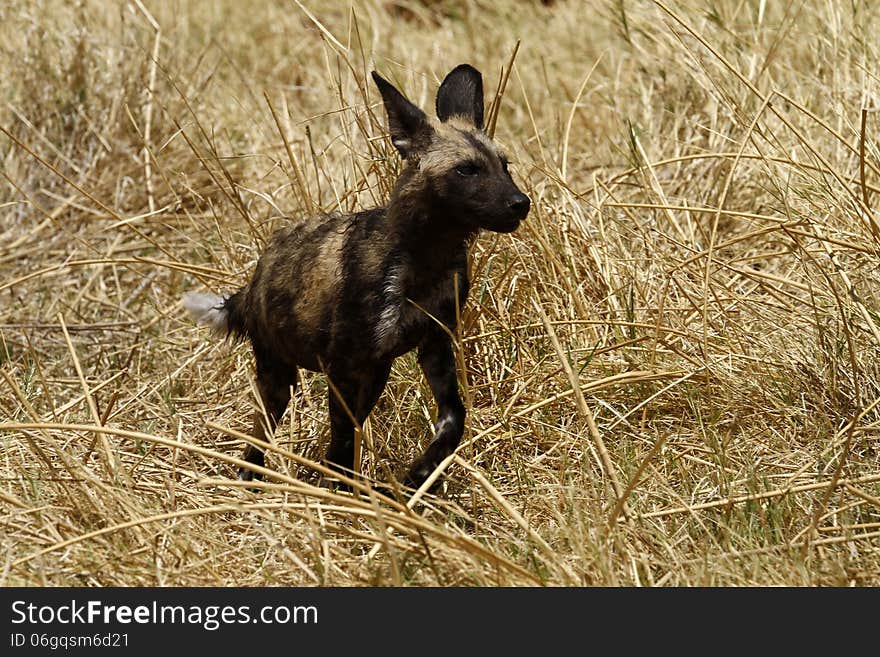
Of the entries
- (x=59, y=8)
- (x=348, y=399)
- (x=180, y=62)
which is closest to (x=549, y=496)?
(x=348, y=399)

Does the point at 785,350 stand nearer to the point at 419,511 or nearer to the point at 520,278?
the point at 520,278

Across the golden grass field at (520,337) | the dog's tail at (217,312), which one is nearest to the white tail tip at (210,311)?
the dog's tail at (217,312)

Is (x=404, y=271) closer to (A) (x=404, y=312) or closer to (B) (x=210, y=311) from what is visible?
(A) (x=404, y=312)

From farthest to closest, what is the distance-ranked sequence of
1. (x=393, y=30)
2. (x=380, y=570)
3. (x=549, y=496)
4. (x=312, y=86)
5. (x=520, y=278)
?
(x=393, y=30) < (x=312, y=86) < (x=520, y=278) < (x=549, y=496) < (x=380, y=570)

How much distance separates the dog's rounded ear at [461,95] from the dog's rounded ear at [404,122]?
0.18 metres

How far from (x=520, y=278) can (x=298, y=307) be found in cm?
122

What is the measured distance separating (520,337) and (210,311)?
4.14ft

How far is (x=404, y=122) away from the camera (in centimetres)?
397

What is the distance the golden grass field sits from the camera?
361 centimetres

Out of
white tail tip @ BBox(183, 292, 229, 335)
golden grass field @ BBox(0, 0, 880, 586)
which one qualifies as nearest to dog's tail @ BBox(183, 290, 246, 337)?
white tail tip @ BBox(183, 292, 229, 335)

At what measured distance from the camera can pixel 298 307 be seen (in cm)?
419

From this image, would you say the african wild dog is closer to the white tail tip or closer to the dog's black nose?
the dog's black nose

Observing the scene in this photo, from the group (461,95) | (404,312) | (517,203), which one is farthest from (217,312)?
(517,203)

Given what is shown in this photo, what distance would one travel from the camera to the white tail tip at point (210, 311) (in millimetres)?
4820
